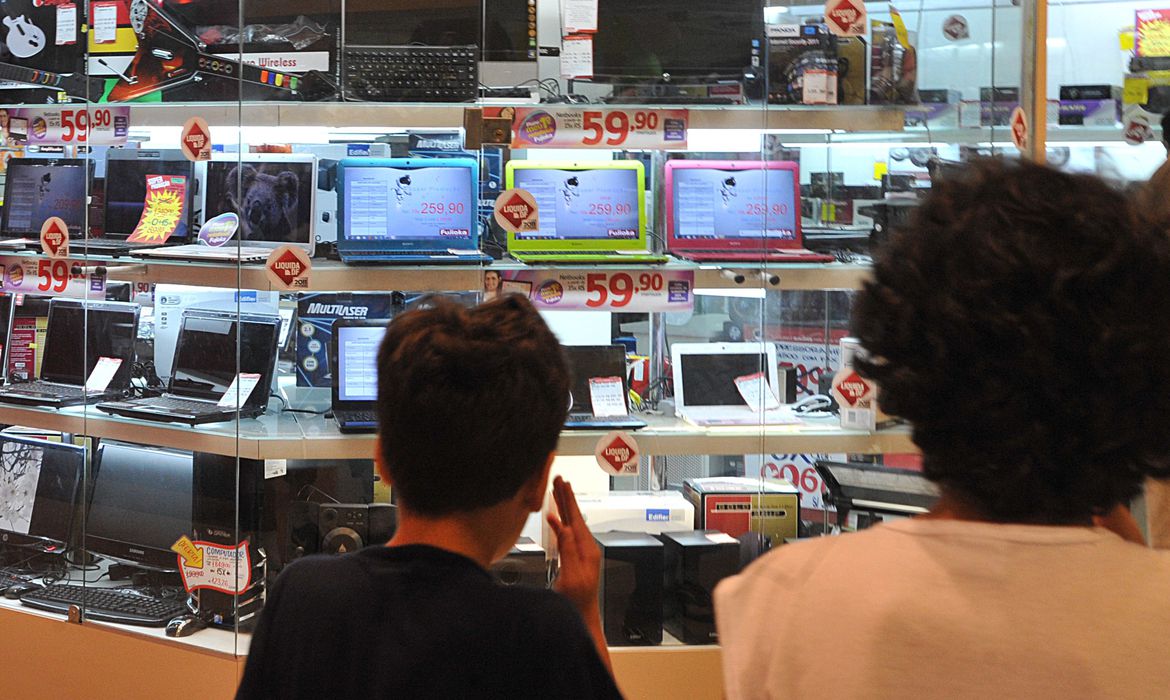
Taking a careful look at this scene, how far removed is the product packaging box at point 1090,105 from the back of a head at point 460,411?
3574 mm

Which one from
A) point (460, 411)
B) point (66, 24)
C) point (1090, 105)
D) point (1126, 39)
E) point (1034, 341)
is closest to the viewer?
point (1034, 341)

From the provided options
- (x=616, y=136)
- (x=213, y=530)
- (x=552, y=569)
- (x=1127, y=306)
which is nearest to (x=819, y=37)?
(x=616, y=136)

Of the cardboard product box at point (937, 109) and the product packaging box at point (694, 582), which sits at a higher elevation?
the cardboard product box at point (937, 109)

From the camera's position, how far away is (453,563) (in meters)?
1.17

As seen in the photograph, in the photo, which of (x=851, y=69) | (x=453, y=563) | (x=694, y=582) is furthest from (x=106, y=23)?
(x=453, y=563)

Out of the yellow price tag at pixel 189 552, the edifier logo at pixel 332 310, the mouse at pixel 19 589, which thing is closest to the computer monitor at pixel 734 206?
the edifier logo at pixel 332 310

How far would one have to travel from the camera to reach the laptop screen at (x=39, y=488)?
346 centimetres

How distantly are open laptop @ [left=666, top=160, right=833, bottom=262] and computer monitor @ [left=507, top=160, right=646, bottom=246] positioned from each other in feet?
0.34

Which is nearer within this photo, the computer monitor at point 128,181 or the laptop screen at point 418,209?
the laptop screen at point 418,209

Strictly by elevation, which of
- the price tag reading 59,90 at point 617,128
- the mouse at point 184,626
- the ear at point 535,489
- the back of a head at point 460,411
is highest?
the price tag reading 59,90 at point 617,128

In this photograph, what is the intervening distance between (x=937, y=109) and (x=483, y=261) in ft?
4.53

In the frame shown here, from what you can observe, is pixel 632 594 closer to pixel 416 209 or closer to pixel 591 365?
pixel 591 365

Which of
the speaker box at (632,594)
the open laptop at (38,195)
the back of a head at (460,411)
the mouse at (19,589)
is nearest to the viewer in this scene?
the back of a head at (460,411)

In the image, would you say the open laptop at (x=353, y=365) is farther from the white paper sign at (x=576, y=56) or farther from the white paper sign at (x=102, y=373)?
the white paper sign at (x=576, y=56)
